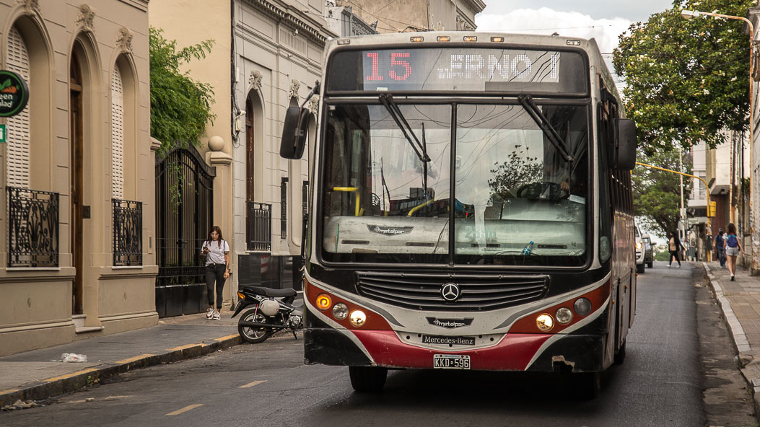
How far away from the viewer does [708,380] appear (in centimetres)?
1141

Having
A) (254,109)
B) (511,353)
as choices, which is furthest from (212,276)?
(511,353)

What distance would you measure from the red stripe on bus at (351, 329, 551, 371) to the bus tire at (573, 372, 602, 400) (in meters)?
1.06

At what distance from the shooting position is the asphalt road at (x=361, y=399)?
333 inches

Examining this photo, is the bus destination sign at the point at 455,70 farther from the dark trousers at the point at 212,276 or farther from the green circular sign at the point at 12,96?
the dark trousers at the point at 212,276

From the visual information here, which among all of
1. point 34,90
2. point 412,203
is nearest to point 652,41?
point 34,90

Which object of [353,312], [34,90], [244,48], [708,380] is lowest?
[708,380]

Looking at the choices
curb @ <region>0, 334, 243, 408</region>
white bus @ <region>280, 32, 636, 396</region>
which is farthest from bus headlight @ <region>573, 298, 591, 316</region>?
curb @ <region>0, 334, 243, 408</region>

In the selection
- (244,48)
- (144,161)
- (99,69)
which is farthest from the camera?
(244,48)

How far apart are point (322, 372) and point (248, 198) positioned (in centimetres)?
1312

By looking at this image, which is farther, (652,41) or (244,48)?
(652,41)

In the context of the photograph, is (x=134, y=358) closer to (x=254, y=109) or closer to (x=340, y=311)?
(x=340, y=311)

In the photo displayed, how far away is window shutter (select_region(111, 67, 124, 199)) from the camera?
55.2ft

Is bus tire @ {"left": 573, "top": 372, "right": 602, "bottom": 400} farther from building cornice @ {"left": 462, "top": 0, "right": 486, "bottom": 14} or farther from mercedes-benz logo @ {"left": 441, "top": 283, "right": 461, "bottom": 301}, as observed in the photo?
building cornice @ {"left": 462, "top": 0, "right": 486, "bottom": 14}

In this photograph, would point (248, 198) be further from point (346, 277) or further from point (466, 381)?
point (346, 277)
